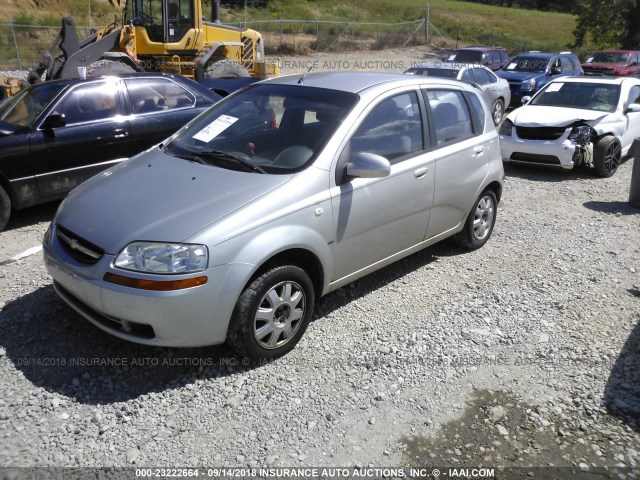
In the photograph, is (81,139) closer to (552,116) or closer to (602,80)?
(552,116)

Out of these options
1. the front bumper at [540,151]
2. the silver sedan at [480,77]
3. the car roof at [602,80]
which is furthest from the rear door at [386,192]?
the silver sedan at [480,77]

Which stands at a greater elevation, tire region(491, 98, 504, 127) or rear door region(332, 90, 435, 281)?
rear door region(332, 90, 435, 281)

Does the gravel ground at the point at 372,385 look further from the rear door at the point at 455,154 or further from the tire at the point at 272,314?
the rear door at the point at 455,154

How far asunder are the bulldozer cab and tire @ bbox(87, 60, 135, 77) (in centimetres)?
226

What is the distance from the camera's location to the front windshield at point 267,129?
13.0ft

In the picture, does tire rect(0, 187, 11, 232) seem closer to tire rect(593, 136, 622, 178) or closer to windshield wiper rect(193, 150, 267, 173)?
windshield wiper rect(193, 150, 267, 173)

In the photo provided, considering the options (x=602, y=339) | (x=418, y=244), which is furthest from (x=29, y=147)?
(x=602, y=339)

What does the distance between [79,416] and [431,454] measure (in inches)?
78.8

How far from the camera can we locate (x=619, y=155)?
9.32 meters

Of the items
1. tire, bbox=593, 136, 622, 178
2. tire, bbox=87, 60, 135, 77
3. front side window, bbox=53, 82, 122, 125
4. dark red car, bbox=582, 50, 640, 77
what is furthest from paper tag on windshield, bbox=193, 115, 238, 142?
dark red car, bbox=582, 50, 640, 77

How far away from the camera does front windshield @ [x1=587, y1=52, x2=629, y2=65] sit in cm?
2194

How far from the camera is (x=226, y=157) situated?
4.07m

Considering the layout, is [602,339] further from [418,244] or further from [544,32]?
[544,32]

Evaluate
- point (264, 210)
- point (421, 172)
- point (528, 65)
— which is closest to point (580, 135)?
point (421, 172)
